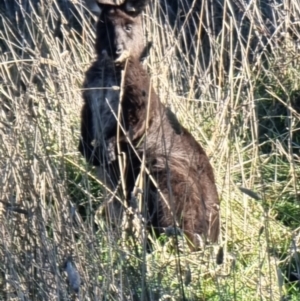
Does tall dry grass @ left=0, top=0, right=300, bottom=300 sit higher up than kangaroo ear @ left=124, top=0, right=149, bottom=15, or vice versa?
kangaroo ear @ left=124, top=0, right=149, bottom=15

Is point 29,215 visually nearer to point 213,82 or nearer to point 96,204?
point 96,204

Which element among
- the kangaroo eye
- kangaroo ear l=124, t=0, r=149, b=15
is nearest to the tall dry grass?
kangaroo ear l=124, t=0, r=149, b=15

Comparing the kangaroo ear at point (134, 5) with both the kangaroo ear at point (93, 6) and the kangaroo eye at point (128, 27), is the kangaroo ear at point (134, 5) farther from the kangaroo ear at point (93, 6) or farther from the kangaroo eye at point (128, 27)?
the kangaroo ear at point (93, 6)

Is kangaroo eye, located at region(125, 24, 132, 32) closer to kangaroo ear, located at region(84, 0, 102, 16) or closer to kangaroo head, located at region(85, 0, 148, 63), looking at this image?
kangaroo head, located at region(85, 0, 148, 63)

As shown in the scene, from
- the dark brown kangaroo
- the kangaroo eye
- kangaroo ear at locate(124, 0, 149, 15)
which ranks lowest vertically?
the dark brown kangaroo

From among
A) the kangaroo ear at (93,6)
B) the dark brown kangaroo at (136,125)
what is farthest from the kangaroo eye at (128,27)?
the kangaroo ear at (93,6)

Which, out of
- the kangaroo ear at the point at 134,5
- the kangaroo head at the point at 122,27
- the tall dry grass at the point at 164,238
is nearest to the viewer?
the tall dry grass at the point at 164,238

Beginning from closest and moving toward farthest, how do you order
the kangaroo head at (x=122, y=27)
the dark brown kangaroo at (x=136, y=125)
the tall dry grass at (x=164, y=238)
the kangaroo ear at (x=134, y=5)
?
the tall dry grass at (x=164, y=238)
the dark brown kangaroo at (x=136, y=125)
the kangaroo head at (x=122, y=27)
the kangaroo ear at (x=134, y=5)

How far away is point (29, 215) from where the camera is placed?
4219 mm

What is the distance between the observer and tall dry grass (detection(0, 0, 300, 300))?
163 inches

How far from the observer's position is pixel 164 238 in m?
5.92

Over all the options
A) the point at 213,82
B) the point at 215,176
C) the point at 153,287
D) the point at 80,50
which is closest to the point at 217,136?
the point at 215,176

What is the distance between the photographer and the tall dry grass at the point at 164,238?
13.6 feet

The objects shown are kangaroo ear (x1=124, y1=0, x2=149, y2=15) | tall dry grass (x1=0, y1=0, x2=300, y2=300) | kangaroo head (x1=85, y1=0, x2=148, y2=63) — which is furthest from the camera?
kangaroo ear (x1=124, y1=0, x2=149, y2=15)
